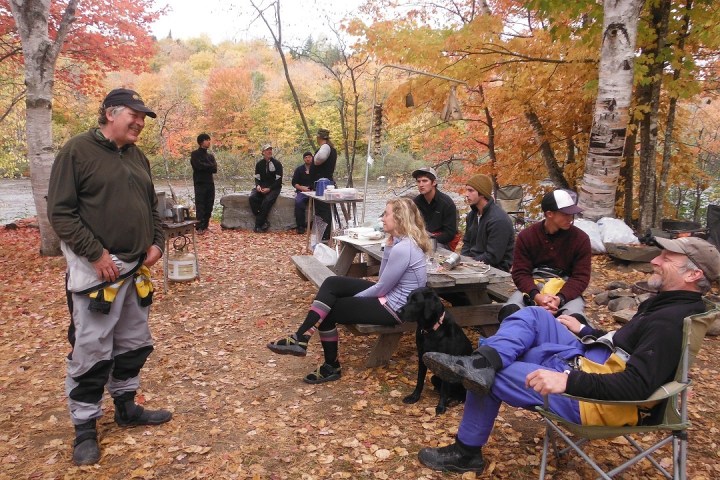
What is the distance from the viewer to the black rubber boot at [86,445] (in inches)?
102

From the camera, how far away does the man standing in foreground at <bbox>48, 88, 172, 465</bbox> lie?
250 centimetres

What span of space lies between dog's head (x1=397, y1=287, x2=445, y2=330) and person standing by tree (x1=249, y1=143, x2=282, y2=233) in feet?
23.5

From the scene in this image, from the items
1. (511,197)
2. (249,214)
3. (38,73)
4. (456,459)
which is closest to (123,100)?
(456,459)

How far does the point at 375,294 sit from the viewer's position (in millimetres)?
3529

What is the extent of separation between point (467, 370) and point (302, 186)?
748 centimetres

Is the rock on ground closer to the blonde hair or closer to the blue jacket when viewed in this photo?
the blue jacket

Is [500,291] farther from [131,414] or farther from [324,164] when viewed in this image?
[324,164]

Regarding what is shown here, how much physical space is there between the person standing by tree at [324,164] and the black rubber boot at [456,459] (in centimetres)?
619

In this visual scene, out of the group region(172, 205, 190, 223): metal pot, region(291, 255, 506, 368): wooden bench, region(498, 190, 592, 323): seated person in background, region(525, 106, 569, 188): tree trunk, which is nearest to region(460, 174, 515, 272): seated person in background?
region(291, 255, 506, 368): wooden bench

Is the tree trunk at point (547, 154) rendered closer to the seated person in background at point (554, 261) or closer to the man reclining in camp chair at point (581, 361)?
the seated person in background at point (554, 261)

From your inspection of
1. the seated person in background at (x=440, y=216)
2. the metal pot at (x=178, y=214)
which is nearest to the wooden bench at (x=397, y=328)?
the seated person in background at (x=440, y=216)

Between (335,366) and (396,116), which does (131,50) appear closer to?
(396,116)

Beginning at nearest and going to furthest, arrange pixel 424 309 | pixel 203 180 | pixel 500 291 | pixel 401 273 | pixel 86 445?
pixel 86 445 < pixel 424 309 < pixel 401 273 < pixel 500 291 < pixel 203 180

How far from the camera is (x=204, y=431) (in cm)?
297
